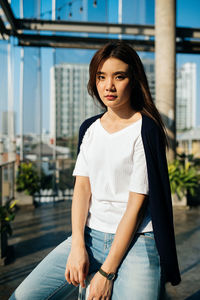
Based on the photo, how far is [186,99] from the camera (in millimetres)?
8031

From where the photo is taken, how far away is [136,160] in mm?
989

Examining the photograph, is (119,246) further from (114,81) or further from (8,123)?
(8,123)

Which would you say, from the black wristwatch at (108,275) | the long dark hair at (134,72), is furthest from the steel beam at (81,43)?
the black wristwatch at (108,275)

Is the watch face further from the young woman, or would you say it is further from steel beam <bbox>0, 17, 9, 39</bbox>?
steel beam <bbox>0, 17, 9, 39</bbox>

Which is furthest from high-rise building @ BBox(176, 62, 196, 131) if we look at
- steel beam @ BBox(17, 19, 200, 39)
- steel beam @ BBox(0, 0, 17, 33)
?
steel beam @ BBox(0, 0, 17, 33)

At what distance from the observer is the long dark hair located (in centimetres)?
102

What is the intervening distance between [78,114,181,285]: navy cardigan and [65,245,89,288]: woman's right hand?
244mm

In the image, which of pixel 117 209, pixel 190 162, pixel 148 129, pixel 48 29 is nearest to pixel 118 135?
pixel 148 129

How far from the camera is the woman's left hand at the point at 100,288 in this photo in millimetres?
919

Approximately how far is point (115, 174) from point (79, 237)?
0.81ft

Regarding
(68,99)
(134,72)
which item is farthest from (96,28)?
(134,72)

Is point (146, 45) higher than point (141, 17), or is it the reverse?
point (141, 17)

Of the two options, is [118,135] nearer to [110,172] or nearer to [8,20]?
[110,172]

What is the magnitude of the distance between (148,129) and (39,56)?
6.36 metres
